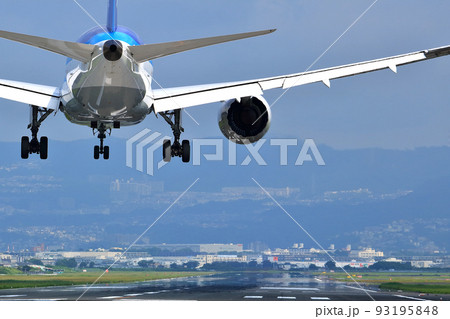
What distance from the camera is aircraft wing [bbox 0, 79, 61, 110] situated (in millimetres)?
32594

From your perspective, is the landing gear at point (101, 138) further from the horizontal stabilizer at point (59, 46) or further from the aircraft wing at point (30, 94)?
the horizontal stabilizer at point (59, 46)

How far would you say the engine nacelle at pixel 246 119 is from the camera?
117 feet

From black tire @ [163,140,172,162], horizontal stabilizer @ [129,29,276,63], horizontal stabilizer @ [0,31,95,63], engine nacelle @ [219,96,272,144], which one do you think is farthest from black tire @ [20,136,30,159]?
horizontal stabilizer @ [129,29,276,63]

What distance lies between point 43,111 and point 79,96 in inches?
→ 330

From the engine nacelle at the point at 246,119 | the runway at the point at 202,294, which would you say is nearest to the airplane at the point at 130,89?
the engine nacelle at the point at 246,119

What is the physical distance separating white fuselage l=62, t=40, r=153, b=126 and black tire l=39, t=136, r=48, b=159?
6364 mm

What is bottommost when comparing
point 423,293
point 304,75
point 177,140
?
point 423,293

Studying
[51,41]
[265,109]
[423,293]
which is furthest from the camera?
[423,293]

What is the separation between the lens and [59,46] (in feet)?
82.5

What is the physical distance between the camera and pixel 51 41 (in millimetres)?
24672

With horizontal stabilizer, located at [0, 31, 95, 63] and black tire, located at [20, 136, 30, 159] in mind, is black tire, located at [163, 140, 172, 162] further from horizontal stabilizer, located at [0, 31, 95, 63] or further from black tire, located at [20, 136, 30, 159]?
horizontal stabilizer, located at [0, 31, 95, 63]

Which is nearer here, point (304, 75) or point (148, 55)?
point (148, 55)
